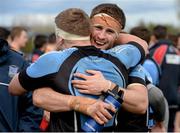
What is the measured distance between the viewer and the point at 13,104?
430cm

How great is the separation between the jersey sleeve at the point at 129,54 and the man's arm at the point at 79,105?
0.36 m

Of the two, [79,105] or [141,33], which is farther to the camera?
[141,33]

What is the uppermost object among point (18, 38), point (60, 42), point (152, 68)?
point (60, 42)

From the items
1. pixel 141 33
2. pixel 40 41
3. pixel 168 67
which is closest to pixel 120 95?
pixel 141 33

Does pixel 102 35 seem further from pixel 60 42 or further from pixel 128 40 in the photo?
pixel 60 42

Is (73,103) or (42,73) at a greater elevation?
(42,73)

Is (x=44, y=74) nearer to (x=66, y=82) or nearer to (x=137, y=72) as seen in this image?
(x=66, y=82)

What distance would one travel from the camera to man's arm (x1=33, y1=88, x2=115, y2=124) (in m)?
3.11

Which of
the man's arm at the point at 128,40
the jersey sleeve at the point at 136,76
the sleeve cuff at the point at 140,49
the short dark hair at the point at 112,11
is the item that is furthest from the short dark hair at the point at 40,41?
the jersey sleeve at the point at 136,76

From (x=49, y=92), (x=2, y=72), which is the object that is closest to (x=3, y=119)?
(x=2, y=72)

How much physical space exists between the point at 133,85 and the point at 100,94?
266 mm

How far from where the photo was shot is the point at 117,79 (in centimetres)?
328

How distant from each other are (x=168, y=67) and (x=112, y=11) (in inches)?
214

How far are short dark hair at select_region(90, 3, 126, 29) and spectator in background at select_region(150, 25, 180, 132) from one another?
490cm
